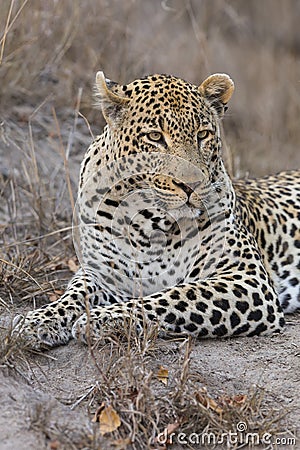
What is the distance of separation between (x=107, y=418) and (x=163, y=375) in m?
0.67

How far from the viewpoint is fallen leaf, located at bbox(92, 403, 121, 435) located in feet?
15.3

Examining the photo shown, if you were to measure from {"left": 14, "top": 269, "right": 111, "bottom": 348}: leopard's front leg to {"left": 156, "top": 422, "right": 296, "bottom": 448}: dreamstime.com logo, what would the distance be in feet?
3.50

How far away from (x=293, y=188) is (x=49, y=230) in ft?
7.15

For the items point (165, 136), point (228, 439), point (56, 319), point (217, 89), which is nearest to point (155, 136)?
point (165, 136)

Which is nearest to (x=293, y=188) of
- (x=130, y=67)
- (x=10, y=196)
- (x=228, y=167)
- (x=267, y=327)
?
(x=228, y=167)

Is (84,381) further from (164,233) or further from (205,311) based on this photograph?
(164,233)

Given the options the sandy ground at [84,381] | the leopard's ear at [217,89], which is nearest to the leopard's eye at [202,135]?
the leopard's ear at [217,89]

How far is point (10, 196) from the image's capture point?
28.5 feet

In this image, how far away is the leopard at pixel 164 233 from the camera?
588 cm

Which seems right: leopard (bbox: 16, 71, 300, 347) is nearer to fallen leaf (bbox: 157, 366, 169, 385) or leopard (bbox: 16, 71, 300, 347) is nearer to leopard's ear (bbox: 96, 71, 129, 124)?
leopard's ear (bbox: 96, 71, 129, 124)

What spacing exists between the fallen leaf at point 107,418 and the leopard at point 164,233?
28.7 inches

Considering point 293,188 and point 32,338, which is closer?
point 32,338

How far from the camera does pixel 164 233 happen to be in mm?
6445

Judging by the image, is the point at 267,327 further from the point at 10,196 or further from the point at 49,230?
the point at 10,196
